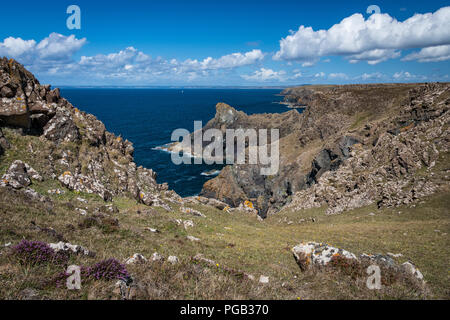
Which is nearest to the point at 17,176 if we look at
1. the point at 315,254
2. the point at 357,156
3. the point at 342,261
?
the point at 315,254

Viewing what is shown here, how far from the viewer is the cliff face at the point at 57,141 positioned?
24359 mm

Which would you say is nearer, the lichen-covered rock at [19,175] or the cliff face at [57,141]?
the lichen-covered rock at [19,175]

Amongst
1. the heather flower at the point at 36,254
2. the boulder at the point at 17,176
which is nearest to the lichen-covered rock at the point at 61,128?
the boulder at the point at 17,176

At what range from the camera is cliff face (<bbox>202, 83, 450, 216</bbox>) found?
38.2 meters

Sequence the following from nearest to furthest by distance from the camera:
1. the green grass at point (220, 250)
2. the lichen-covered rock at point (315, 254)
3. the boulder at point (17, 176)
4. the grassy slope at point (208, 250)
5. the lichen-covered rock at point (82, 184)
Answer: the grassy slope at point (208, 250) → the green grass at point (220, 250) → the lichen-covered rock at point (315, 254) → the boulder at point (17, 176) → the lichen-covered rock at point (82, 184)

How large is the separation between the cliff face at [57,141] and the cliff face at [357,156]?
3309 cm

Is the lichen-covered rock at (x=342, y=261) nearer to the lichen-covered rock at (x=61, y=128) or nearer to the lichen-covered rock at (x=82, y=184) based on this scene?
the lichen-covered rock at (x=82, y=184)

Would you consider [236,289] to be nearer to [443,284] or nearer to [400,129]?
[443,284]

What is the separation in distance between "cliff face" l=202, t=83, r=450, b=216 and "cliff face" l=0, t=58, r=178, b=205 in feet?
109

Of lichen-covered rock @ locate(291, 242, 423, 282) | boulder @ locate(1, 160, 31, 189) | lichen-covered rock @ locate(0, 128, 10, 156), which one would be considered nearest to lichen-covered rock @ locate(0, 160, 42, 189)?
boulder @ locate(1, 160, 31, 189)

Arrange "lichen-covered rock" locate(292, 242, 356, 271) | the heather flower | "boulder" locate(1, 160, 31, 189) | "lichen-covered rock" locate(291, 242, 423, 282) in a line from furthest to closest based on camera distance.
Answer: "boulder" locate(1, 160, 31, 189) < "lichen-covered rock" locate(292, 242, 356, 271) < "lichen-covered rock" locate(291, 242, 423, 282) < the heather flower

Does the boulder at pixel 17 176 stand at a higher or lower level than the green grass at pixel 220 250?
higher

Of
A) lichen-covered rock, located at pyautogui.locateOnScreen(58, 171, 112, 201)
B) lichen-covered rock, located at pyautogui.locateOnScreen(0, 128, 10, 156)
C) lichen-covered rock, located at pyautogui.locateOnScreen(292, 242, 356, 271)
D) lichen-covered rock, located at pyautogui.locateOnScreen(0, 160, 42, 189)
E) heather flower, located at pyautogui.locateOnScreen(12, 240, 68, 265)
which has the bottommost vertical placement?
lichen-covered rock, located at pyautogui.locateOnScreen(292, 242, 356, 271)

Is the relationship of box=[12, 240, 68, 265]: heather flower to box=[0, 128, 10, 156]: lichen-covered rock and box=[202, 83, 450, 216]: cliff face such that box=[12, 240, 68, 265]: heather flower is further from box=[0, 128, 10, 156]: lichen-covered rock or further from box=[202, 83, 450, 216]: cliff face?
box=[202, 83, 450, 216]: cliff face
